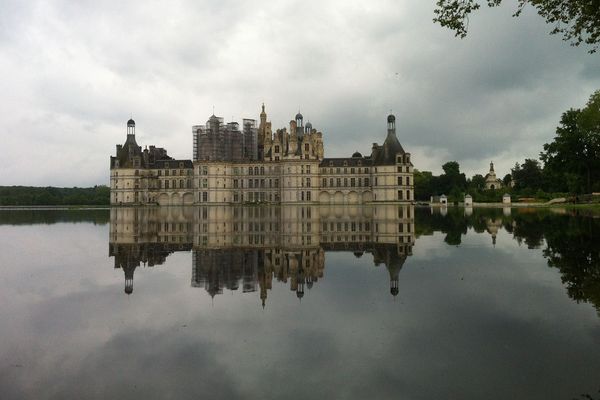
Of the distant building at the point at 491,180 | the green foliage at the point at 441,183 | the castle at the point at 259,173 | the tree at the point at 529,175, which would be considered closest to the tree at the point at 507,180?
the distant building at the point at 491,180

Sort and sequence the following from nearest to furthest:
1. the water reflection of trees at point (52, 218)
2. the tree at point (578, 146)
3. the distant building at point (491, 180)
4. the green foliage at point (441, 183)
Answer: the water reflection of trees at point (52, 218) < the tree at point (578, 146) < the green foliage at point (441, 183) < the distant building at point (491, 180)

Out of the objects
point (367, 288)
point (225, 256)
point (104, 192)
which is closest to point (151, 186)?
point (104, 192)

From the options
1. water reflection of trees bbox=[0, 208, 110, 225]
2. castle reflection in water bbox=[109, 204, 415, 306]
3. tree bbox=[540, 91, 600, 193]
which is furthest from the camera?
tree bbox=[540, 91, 600, 193]

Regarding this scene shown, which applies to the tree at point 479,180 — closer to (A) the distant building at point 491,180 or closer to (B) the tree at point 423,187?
(A) the distant building at point 491,180

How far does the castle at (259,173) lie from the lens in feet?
283

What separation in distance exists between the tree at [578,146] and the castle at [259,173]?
26649mm

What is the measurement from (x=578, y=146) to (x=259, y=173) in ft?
176

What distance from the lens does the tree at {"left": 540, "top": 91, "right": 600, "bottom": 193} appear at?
56.9 metres

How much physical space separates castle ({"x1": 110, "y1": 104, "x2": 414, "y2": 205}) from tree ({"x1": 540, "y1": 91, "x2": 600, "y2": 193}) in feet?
87.4

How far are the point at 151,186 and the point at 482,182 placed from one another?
316 ft

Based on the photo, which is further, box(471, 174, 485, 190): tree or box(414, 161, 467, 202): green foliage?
box(471, 174, 485, 190): tree

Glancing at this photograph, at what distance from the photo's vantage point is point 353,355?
6309 mm

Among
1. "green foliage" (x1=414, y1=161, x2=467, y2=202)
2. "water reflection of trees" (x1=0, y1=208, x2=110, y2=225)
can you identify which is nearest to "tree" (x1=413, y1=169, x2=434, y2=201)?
"green foliage" (x1=414, y1=161, x2=467, y2=202)

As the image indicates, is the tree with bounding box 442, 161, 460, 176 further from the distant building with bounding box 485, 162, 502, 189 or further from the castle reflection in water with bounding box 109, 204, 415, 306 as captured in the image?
the castle reflection in water with bounding box 109, 204, 415, 306
